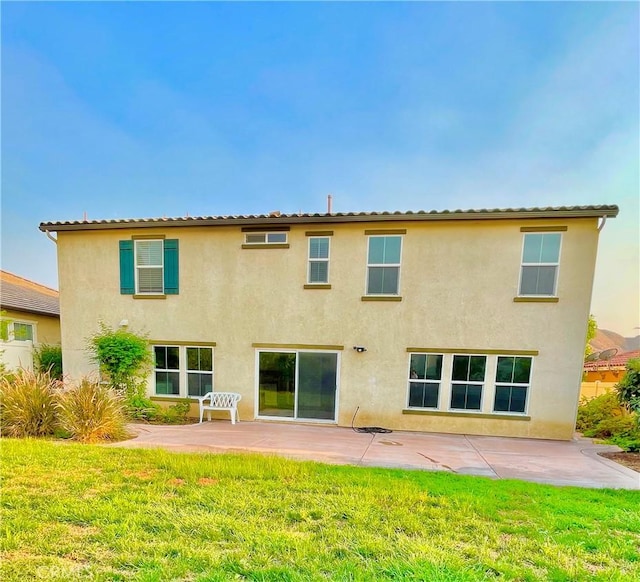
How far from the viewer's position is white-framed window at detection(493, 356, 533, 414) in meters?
8.12

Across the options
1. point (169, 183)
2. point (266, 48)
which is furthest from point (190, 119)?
point (266, 48)

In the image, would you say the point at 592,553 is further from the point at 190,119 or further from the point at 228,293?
the point at 190,119

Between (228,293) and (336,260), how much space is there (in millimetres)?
3503

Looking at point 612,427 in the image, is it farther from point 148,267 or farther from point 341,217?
point 148,267

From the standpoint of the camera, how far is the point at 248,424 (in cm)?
866

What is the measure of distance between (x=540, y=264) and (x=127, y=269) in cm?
1234

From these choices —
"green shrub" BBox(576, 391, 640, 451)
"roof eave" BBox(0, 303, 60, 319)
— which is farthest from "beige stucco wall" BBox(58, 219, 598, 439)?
"roof eave" BBox(0, 303, 60, 319)

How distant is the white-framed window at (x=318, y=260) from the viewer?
871 cm

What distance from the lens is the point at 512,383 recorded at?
8148 millimetres

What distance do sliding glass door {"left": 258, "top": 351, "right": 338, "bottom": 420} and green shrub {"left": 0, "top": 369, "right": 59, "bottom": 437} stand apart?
4.98 metres

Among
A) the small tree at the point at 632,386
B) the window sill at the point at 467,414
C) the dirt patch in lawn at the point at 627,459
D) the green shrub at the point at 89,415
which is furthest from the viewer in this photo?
the window sill at the point at 467,414

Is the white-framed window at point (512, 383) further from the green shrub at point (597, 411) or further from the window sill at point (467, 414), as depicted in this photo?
the green shrub at point (597, 411)

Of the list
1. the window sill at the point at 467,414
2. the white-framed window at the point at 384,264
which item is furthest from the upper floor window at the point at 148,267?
the window sill at the point at 467,414

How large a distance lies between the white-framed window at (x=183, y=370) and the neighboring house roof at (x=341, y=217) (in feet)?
12.9
